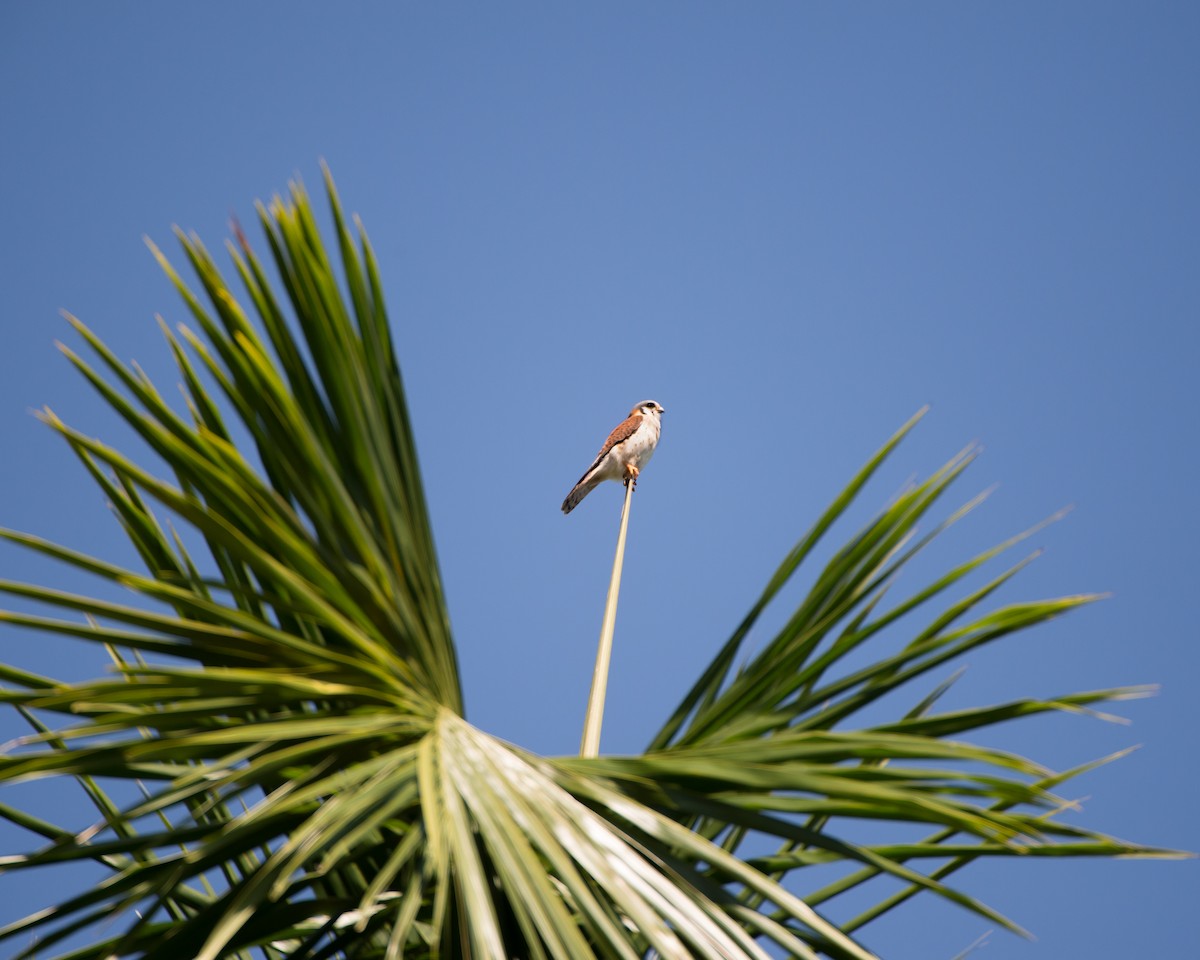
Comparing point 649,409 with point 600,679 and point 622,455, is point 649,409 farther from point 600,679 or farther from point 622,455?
point 600,679

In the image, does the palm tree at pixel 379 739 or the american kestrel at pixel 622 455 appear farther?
the american kestrel at pixel 622 455

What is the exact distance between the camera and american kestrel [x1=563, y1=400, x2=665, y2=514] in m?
6.18

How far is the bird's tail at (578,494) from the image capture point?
6262mm

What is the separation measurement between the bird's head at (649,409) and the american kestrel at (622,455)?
0.10 m

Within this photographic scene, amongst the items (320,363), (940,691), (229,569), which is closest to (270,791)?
(229,569)

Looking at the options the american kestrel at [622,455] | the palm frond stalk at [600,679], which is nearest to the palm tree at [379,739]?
the palm frond stalk at [600,679]

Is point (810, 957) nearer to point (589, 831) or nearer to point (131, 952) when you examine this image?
point (589, 831)

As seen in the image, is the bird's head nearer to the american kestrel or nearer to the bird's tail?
the american kestrel

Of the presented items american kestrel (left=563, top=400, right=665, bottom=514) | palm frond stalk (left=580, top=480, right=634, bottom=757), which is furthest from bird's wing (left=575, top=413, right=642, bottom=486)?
palm frond stalk (left=580, top=480, right=634, bottom=757)

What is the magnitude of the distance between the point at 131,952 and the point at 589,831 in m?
0.68

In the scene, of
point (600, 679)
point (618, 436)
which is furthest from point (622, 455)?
point (600, 679)

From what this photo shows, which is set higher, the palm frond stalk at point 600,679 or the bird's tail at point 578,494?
the bird's tail at point 578,494

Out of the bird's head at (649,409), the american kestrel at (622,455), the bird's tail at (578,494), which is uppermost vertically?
the bird's head at (649,409)

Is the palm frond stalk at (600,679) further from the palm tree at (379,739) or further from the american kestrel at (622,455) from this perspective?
the american kestrel at (622,455)
